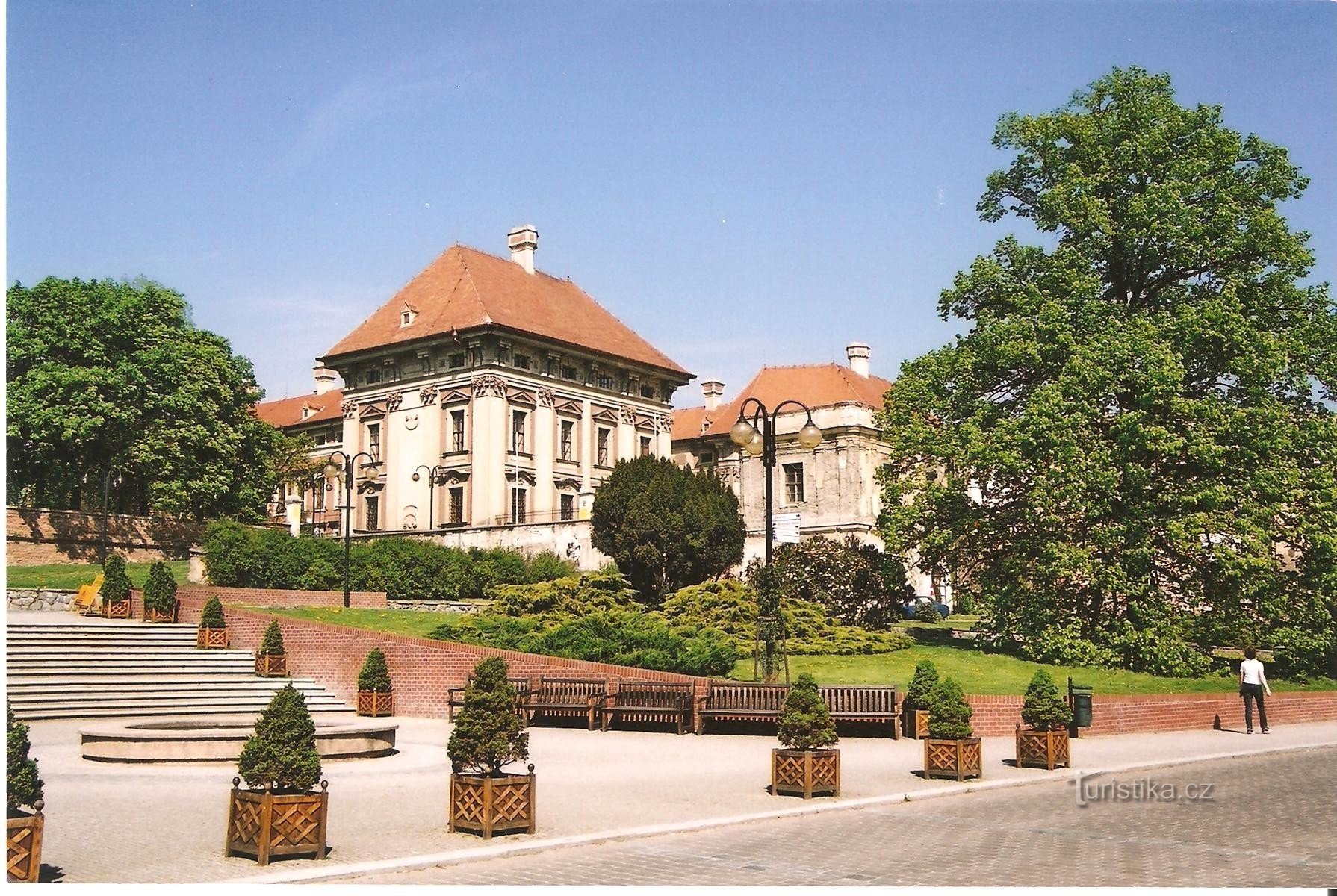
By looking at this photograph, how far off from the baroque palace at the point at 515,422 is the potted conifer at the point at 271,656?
24163 mm

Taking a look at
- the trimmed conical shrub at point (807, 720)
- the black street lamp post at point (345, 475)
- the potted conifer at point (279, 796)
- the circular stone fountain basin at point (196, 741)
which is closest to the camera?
the potted conifer at point (279, 796)

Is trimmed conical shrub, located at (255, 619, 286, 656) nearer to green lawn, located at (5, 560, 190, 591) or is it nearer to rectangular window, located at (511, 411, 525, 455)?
green lawn, located at (5, 560, 190, 591)

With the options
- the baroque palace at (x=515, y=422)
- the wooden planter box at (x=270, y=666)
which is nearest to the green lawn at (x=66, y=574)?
the wooden planter box at (x=270, y=666)

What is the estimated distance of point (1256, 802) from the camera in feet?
47.0

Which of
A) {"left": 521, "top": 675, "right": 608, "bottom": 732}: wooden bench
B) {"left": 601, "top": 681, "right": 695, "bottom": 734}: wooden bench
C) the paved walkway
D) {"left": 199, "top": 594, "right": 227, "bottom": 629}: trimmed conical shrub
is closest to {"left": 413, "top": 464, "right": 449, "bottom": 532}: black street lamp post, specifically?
{"left": 199, "top": 594, "right": 227, "bottom": 629}: trimmed conical shrub

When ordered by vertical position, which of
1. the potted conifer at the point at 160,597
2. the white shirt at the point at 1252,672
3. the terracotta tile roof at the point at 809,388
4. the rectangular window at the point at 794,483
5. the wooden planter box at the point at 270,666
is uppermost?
the terracotta tile roof at the point at 809,388

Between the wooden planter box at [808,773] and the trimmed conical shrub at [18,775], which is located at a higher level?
the trimmed conical shrub at [18,775]

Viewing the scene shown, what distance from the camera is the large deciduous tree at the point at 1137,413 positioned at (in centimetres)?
2825

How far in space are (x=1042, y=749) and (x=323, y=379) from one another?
7537cm

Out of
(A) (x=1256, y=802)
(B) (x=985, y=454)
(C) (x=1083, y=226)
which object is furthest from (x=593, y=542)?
(A) (x=1256, y=802)

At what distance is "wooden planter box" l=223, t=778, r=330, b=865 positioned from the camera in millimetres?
10102

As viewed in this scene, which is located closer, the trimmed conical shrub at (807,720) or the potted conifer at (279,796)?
the potted conifer at (279,796)

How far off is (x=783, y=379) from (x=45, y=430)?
40803 mm

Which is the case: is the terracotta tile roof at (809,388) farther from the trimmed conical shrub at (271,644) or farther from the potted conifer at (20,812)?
the potted conifer at (20,812)
